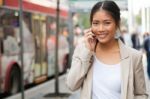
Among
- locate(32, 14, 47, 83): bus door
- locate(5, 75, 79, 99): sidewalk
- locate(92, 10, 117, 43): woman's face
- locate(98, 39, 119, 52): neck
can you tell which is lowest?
locate(5, 75, 79, 99): sidewalk

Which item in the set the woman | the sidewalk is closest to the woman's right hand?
the woman

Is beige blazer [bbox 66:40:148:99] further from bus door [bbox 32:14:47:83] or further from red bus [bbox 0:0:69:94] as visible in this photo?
bus door [bbox 32:14:47:83]

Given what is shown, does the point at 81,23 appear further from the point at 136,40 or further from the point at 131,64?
the point at 131,64

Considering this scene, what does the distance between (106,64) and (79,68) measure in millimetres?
198

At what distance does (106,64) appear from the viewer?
148 inches

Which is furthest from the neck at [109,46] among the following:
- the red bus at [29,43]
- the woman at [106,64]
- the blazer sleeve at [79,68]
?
the red bus at [29,43]

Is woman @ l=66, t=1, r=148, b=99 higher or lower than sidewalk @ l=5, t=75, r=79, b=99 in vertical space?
higher

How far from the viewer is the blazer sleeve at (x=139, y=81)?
3.82 metres

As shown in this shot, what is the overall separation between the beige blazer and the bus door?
1105cm

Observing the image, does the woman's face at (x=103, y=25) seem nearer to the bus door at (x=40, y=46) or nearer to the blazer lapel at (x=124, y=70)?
the blazer lapel at (x=124, y=70)

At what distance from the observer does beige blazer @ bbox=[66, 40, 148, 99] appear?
373cm

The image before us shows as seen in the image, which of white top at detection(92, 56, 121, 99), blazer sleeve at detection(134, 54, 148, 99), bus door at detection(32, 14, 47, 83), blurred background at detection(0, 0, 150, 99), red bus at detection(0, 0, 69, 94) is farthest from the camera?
bus door at detection(32, 14, 47, 83)

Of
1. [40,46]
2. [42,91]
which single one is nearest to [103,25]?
[42,91]

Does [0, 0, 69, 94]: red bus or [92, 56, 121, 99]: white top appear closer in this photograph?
[92, 56, 121, 99]: white top
